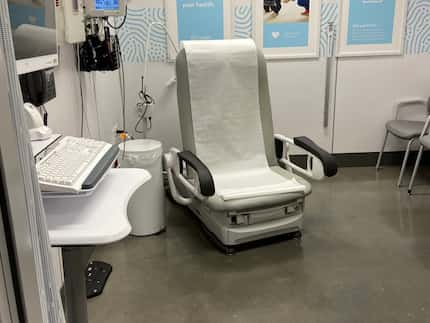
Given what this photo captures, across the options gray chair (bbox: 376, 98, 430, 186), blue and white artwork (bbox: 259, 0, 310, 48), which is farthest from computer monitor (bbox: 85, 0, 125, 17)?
gray chair (bbox: 376, 98, 430, 186)

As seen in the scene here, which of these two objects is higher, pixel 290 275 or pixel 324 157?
pixel 324 157

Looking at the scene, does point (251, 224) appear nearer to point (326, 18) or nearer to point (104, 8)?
point (104, 8)

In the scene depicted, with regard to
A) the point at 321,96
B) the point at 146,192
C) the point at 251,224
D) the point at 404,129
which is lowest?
the point at 251,224

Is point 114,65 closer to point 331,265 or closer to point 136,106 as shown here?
point 136,106

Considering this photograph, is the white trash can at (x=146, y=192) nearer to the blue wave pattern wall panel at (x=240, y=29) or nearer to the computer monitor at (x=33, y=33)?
the blue wave pattern wall panel at (x=240, y=29)

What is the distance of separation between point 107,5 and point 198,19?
1.28 m

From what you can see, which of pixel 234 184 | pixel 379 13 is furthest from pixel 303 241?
pixel 379 13

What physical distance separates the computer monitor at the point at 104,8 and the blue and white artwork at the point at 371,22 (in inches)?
83.8

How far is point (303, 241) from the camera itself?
2889mm

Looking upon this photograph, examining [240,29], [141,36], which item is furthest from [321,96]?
[141,36]

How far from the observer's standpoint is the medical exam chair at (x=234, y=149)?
8.94 feet

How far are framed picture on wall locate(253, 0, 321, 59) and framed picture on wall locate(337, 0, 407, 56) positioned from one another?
0.25 meters

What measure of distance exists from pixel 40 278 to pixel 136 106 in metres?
3.17

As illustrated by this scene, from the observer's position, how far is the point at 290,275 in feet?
8.18
